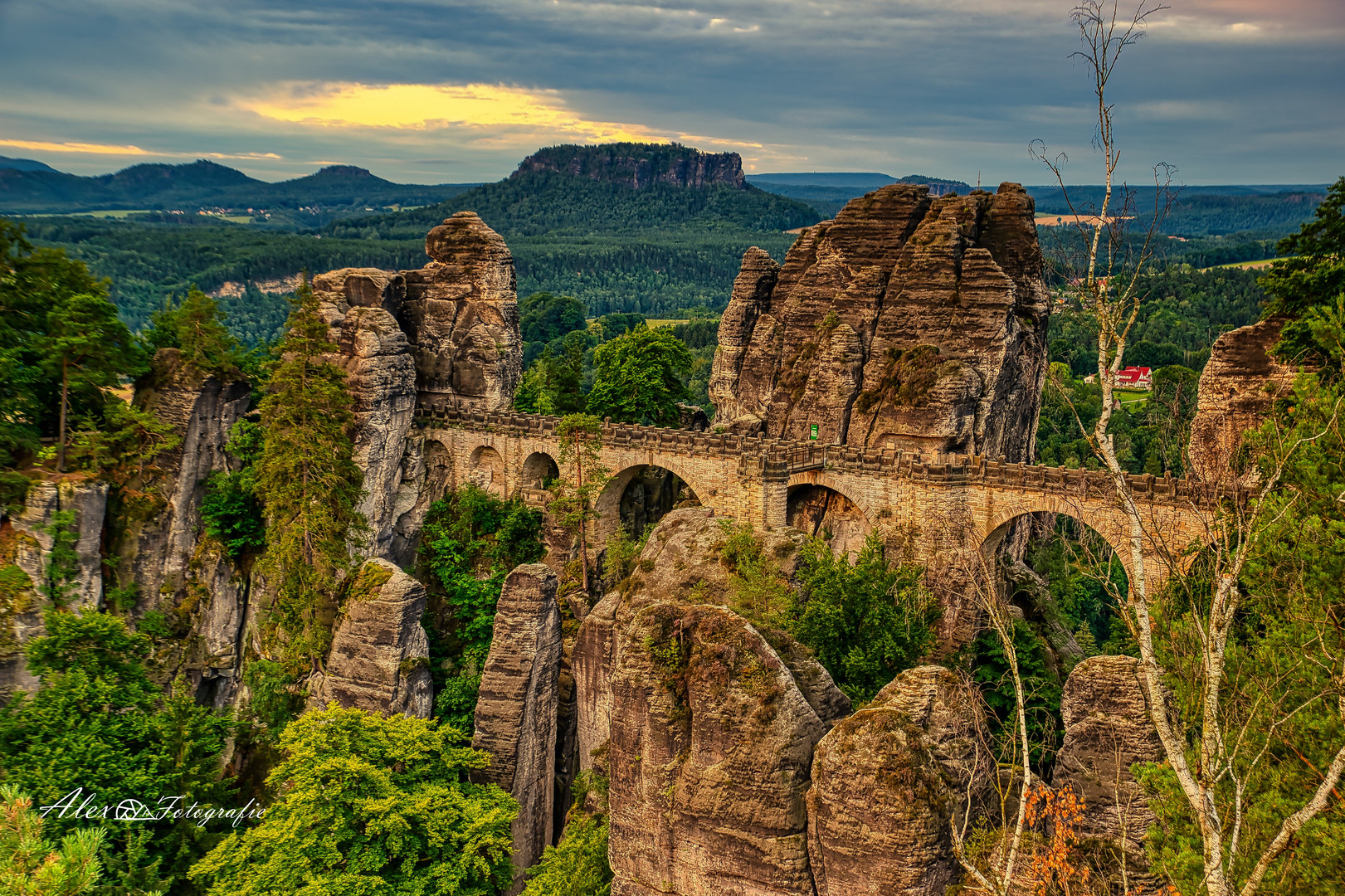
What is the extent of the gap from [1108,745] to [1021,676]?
15.8 metres

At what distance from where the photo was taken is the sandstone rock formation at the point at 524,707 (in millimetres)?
30359

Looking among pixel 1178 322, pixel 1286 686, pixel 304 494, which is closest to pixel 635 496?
pixel 304 494

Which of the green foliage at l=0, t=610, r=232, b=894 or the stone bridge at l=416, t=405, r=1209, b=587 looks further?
the stone bridge at l=416, t=405, r=1209, b=587

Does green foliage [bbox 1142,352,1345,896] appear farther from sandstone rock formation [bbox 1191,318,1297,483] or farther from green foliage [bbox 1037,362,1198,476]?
green foliage [bbox 1037,362,1198,476]

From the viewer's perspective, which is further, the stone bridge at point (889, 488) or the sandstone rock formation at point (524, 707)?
the stone bridge at point (889, 488)

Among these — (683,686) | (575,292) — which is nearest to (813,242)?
(683,686)

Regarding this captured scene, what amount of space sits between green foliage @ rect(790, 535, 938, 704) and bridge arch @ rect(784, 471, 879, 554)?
5.78 m

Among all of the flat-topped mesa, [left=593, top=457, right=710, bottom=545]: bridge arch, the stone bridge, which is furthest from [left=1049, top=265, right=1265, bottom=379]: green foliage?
[left=593, top=457, right=710, bottom=545]: bridge arch

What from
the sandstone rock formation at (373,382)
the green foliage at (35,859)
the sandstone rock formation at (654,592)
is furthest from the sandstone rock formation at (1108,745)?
the sandstone rock formation at (373,382)

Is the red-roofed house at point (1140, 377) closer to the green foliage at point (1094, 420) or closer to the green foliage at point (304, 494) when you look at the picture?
the green foliage at point (1094, 420)

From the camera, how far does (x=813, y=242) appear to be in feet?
156

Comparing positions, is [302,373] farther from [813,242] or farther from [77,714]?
[813,242]

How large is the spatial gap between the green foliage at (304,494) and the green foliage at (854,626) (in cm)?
1786

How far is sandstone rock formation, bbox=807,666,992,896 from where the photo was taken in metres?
16.3
